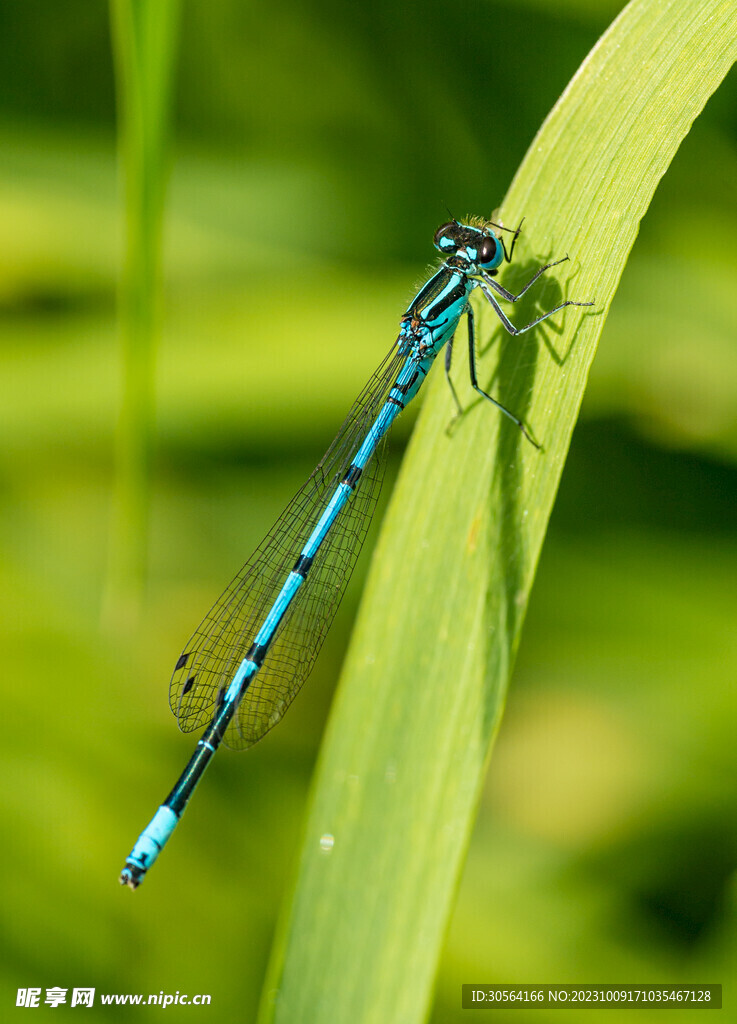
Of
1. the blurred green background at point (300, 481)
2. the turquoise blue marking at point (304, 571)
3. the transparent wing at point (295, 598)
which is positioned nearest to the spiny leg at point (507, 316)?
the turquoise blue marking at point (304, 571)

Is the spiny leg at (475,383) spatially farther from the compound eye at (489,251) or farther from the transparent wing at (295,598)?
the transparent wing at (295,598)

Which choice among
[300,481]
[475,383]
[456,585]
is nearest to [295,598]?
[300,481]

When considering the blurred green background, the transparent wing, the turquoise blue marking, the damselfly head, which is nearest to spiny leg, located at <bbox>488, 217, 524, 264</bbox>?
the damselfly head

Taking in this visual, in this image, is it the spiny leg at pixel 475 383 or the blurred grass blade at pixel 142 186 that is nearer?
the blurred grass blade at pixel 142 186

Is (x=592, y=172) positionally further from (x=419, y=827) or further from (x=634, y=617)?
(x=634, y=617)

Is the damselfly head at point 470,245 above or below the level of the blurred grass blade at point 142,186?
above

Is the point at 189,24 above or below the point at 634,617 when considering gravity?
above

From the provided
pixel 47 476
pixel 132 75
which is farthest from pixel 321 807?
pixel 47 476
